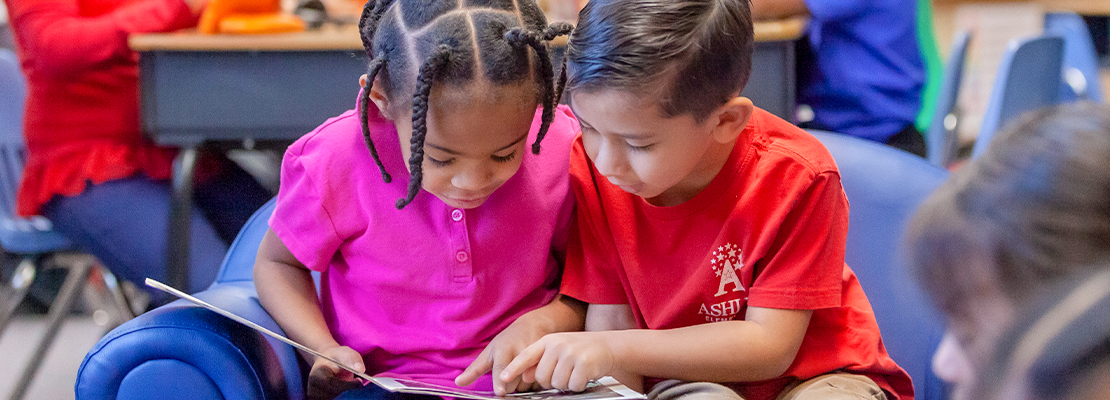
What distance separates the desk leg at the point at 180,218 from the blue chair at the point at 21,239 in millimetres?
286

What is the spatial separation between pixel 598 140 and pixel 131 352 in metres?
0.52

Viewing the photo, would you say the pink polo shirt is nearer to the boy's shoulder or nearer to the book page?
the boy's shoulder

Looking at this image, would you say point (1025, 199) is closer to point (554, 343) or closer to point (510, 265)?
point (554, 343)

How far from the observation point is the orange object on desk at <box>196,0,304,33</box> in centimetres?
164

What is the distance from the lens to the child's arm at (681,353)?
32.6 inches

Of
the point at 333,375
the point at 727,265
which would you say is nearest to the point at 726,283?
the point at 727,265

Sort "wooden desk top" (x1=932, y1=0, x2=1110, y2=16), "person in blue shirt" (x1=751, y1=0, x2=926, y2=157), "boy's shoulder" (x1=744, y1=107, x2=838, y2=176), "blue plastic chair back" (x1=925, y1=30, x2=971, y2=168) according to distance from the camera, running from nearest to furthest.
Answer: "boy's shoulder" (x1=744, y1=107, x2=838, y2=176)
"person in blue shirt" (x1=751, y1=0, x2=926, y2=157)
"blue plastic chair back" (x1=925, y1=30, x2=971, y2=168)
"wooden desk top" (x1=932, y1=0, x2=1110, y2=16)

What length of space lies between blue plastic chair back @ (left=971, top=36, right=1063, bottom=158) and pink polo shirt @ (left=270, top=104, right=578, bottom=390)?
109cm

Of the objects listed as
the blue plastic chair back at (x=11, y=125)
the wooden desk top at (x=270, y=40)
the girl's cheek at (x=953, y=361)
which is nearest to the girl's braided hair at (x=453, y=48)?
the girl's cheek at (x=953, y=361)

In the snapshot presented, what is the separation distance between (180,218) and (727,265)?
1220 millimetres

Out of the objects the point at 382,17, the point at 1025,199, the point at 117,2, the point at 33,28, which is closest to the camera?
the point at 1025,199

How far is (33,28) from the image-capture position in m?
1.69

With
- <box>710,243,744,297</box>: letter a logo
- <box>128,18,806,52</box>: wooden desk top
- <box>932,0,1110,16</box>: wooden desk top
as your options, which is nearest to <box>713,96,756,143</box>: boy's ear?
<box>710,243,744,297</box>: letter a logo

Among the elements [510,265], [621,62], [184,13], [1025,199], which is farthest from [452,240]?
[184,13]
